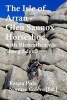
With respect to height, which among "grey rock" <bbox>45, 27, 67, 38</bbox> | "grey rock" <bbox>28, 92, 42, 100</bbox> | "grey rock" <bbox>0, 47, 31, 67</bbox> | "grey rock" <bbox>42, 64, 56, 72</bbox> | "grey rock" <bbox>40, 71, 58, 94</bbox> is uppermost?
"grey rock" <bbox>45, 27, 67, 38</bbox>

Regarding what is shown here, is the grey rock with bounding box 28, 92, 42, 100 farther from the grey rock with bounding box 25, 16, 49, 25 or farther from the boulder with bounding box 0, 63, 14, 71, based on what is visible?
the grey rock with bounding box 25, 16, 49, 25

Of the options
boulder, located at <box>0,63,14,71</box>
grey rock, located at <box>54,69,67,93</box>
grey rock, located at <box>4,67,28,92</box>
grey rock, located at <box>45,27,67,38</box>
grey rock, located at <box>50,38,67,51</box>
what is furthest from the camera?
grey rock, located at <box>45,27,67,38</box>

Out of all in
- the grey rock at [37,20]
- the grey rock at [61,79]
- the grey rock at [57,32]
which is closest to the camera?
the grey rock at [61,79]

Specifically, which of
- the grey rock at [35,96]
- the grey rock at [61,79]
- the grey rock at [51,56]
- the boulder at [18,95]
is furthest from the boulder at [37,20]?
the grey rock at [35,96]

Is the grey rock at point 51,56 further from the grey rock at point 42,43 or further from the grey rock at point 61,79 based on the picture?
the grey rock at point 61,79

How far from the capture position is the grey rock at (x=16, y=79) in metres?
38.3

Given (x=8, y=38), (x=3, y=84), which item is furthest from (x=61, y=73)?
(x=8, y=38)

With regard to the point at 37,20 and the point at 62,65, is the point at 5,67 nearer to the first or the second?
the point at 62,65

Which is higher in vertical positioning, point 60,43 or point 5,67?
point 60,43

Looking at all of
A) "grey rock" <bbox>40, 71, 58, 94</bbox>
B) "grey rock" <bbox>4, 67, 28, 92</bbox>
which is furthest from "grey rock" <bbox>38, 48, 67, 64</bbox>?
"grey rock" <bbox>4, 67, 28, 92</bbox>

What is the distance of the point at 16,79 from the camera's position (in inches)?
1542

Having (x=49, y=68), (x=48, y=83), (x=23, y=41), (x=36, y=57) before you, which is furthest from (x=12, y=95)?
(x=23, y=41)

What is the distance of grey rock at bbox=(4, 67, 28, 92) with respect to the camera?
38344 mm

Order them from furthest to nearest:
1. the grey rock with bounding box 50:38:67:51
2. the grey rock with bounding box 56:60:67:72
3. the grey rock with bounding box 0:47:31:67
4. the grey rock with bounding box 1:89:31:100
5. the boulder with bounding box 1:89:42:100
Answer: the grey rock with bounding box 50:38:67:51, the grey rock with bounding box 0:47:31:67, the grey rock with bounding box 56:60:67:72, the grey rock with bounding box 1:89:31:100, the boulder with bounding box 1:89:42:100
